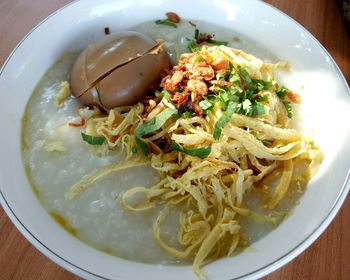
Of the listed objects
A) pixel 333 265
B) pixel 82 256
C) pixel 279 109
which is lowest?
pixel 333 265

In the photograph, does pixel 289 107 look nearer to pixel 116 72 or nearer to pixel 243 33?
pixel 243 33

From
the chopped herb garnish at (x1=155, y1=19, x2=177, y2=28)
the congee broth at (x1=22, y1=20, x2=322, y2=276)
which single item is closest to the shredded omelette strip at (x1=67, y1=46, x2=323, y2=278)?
the congee broth at (x1=22, y1=20, x2=322, y2=276)

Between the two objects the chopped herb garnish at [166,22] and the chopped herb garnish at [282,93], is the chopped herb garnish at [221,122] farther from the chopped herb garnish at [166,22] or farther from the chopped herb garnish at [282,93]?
the chopped herb garnish at [166,22]

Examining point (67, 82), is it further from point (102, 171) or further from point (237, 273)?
point (237, 273)

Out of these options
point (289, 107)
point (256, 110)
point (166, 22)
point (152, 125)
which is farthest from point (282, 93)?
point (166, 22)

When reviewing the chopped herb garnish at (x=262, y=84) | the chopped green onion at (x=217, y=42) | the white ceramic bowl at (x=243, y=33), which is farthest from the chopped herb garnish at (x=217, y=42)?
the chopped herb garnish at (x=262, y=84)

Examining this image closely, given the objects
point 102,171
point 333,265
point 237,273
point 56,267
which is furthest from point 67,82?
point 333,265
